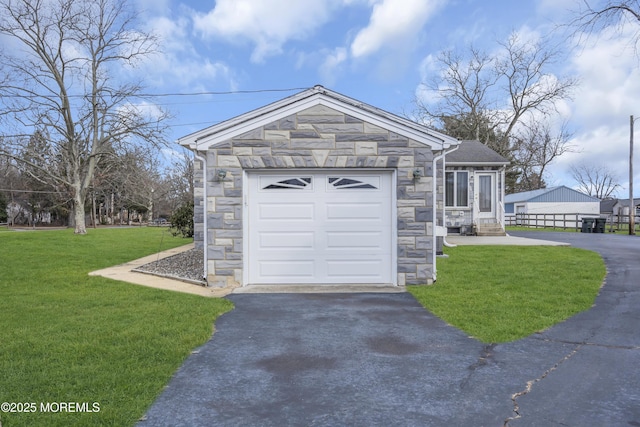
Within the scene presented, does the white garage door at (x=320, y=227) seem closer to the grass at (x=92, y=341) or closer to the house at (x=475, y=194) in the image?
the grass at (x=92, y=341)

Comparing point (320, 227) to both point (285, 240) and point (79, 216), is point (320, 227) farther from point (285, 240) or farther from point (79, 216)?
point (79, 216)

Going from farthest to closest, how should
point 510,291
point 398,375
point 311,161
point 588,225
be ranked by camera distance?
point 588,225, point 311,161, point 510,291, point 398,375

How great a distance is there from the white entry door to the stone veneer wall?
1199 cm

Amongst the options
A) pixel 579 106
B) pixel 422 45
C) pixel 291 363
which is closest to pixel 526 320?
pixel 291 363

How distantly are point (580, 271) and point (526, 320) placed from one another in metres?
4.55

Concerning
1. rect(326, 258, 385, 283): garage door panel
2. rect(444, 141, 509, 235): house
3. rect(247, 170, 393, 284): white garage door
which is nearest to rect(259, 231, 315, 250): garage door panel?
rect(247, 170, 393, 284): white garage door

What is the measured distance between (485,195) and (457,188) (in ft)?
4.17

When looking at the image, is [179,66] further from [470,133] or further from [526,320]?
[470,133]

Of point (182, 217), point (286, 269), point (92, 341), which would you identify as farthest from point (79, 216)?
point (92, 341)

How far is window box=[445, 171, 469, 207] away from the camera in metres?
18.7

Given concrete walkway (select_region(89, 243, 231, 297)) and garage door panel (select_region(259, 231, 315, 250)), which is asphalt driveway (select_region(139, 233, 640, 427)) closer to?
concrete walkway (select_region(89, 243, 231, 297))

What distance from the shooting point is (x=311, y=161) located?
7641 mm

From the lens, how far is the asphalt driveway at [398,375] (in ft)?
9.59

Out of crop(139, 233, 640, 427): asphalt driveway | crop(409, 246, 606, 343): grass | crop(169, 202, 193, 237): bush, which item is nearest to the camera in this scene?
crop(139, 233, 640, 427): asphalt driveway
